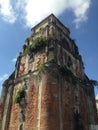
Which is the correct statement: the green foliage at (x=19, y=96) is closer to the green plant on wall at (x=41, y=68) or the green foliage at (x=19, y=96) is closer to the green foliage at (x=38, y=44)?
the green plant on wall at (x=41, y=68)

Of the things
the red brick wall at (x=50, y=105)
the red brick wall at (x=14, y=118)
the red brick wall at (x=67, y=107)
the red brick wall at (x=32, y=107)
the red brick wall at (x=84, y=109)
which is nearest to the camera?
the red brick wall at (x=50, y=105)

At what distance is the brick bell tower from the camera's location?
20.2 metres

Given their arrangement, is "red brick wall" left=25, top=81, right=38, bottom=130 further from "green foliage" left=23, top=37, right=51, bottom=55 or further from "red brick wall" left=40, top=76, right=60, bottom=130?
"green foliage" left=23, top=37, right=51, bottom=55

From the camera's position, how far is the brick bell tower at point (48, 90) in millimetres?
20172

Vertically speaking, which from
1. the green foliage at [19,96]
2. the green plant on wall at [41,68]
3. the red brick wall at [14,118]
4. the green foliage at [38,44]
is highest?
the green foliage at [38,44]

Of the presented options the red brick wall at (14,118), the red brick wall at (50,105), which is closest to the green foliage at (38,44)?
the red brick wall at (50,105)

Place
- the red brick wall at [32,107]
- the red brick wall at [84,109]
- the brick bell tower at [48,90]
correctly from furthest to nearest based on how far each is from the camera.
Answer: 1. the red brick wall at [84,109]
2. the brick bell tower at [48,90]
3. the red brick wall at [32,107]

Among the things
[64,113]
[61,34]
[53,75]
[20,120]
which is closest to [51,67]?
Answer: [53,75]

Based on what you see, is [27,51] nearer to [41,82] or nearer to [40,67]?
[40,67]

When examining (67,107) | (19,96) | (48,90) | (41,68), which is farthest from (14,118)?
(41,68)

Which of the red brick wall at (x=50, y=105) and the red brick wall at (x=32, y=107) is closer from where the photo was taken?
the red brick wall at (x=50, y=105)

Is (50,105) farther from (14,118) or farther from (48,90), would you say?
(14,118)

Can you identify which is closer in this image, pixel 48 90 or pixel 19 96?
pixel 48 90

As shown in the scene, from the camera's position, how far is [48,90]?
20.7 m
